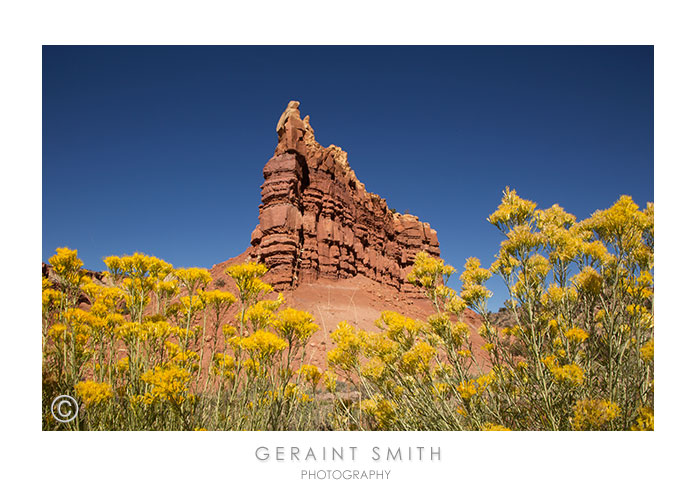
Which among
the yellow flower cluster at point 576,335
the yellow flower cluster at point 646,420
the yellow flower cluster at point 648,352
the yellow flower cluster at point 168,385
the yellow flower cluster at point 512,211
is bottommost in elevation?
the yellow flower cluster at point 646,420

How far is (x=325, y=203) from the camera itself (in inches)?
1198

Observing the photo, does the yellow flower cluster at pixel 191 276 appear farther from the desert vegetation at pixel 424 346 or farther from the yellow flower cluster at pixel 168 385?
the yellow flower cluster at pixel 168 385

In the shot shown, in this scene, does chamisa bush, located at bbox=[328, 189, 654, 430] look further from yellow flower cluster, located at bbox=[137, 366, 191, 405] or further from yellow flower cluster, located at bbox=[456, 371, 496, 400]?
yellow flower cluster, located at bbox=[137, 366, 191, 405]

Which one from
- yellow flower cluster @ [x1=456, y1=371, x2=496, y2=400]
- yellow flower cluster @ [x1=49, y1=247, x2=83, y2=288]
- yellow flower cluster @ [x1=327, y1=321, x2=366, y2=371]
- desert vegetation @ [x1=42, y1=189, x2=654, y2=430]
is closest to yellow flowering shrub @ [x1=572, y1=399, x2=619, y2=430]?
desert vegetation @ [x1=42, y1=189, x2=654, y2=430]

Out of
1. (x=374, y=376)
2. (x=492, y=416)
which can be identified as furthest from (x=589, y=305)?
(x=374, y=376)

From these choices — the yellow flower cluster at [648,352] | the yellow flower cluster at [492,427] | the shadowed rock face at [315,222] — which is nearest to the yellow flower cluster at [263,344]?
the yellow flower cluster at [492,427]

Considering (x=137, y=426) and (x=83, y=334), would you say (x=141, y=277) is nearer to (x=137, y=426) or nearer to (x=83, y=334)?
(x=83, y=334)

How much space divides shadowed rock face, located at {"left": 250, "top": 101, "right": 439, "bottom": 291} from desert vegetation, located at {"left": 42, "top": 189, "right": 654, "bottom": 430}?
20.1 metres

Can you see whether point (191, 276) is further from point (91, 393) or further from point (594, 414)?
point (594, 414)

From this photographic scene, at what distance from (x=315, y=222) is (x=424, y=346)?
27.0 metres

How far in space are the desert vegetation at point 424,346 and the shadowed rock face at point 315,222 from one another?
20.1m

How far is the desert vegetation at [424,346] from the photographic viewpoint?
1759 millimetres
